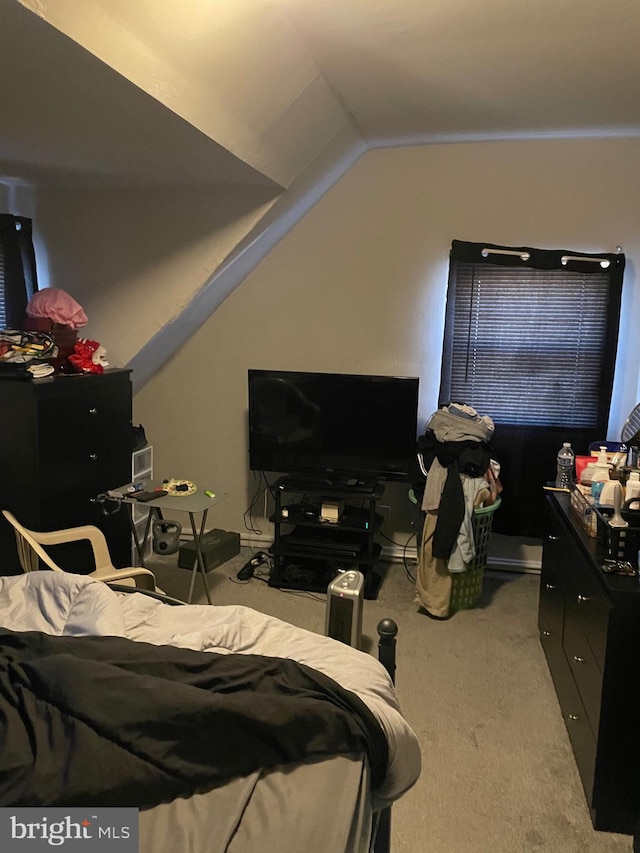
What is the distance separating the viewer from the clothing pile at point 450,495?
3102 mm

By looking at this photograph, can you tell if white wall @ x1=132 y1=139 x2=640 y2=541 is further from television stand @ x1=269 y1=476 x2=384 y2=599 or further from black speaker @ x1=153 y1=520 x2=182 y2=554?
black speaker @ x1=153 y1=520 x2=182 y2=554

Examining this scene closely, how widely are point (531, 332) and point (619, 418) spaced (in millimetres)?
726

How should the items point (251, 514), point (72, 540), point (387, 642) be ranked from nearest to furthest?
point (387, 642) < point (72, 540) < point (251, 514)

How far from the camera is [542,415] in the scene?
3629mm

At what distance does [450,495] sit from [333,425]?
34.1 inches

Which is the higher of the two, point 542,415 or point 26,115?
point 26,115

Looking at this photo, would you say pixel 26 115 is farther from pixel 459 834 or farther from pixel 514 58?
pixel 459 834

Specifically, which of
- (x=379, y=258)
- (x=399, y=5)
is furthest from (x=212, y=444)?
(x=399, y=5)

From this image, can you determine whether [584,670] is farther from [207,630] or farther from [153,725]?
[153,725]

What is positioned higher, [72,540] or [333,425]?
[333,425]

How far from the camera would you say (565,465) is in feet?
10.8

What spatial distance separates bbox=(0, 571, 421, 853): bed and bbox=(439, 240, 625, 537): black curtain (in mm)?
2439

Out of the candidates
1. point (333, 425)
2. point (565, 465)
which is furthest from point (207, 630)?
point (565, 465)

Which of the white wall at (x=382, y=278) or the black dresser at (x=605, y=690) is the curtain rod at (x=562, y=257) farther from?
the black dresser at (x=605, y=690)
